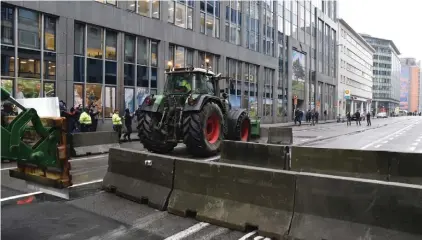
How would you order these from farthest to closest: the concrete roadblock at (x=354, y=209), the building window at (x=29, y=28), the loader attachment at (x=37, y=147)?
the building window at (x=29, y=28), the loader attachment at (x=37, y=147), the concrete roadblock at (x=354, y=209)

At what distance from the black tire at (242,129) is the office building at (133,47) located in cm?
123

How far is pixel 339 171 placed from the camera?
26.8 feet

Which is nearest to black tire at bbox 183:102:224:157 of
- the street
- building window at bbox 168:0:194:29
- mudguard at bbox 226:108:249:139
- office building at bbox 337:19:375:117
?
mudguard at bbox 226:108:249:139

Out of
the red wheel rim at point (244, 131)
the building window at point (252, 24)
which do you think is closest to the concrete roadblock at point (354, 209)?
the red wheel rim at point (244, 131)

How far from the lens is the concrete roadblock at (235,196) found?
4.75m

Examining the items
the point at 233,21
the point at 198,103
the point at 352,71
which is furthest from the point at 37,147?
the point at 352,71

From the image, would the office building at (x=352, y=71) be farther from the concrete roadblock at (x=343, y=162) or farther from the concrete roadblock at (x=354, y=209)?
the concrete roadblock at (x=354, y=209)

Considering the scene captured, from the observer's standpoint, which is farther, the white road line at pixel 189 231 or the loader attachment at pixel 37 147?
the white road line at pixel 189 231

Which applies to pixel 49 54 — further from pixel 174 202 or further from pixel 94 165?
pixel 174 202

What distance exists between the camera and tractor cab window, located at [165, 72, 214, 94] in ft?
38.2

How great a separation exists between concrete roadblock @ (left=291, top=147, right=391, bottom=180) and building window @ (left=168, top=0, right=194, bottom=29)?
67.1 ft

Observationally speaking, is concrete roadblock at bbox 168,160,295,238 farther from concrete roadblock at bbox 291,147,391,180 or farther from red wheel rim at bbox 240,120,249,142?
red wheel rim at bbox 240,120,249,142

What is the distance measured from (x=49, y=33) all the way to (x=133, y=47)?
600cm

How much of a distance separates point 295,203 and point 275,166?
4.29 metres
